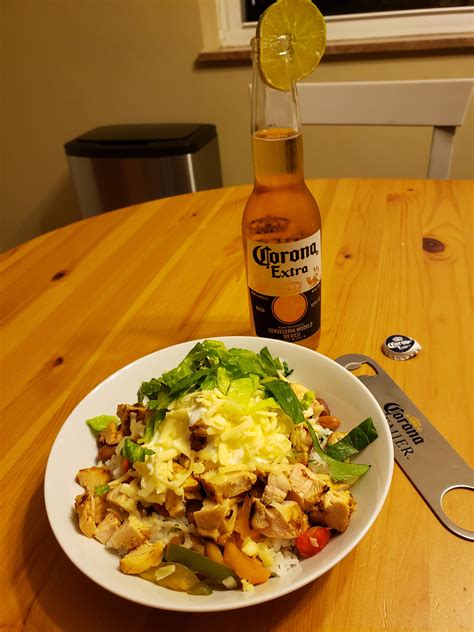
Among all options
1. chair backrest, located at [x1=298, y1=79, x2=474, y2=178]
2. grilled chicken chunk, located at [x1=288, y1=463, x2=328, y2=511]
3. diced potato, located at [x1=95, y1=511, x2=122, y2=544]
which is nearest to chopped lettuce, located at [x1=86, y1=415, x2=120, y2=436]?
diced potato, located at [x1=95, y1=511, x2=122, y2=544]

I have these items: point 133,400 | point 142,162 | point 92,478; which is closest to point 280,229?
point 133,400

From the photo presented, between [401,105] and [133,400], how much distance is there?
1.12 metres

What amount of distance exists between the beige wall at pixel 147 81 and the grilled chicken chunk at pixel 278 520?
195 centimetres

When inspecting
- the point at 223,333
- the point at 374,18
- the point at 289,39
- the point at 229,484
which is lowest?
the point at 223,333

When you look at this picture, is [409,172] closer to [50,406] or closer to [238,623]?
[50,406]

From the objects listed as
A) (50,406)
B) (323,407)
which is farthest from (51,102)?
(323,407)

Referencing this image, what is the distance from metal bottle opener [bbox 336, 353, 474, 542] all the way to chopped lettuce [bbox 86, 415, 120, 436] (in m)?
0.34

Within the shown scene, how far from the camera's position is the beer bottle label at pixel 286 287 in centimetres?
68

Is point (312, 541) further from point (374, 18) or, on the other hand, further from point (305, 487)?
point (374, 18)

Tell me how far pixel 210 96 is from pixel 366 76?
64 centimetres

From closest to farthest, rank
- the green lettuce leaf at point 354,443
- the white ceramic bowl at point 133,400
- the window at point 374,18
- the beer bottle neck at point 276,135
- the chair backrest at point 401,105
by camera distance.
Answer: the white ceramic bowl at point 133,400
the green lettuce leaf at point 354,443
the beer bottle neck at point 276,135
the chair backrest at point 401,105
the window at point 374,18

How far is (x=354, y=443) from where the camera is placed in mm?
558

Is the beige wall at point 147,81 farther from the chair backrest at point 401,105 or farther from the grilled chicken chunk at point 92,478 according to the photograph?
the grilled chicken chunk at point 92,478

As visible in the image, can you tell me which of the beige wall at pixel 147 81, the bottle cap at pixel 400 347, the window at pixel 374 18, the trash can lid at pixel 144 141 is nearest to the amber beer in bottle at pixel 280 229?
the bottle cap at pixel 400 347
